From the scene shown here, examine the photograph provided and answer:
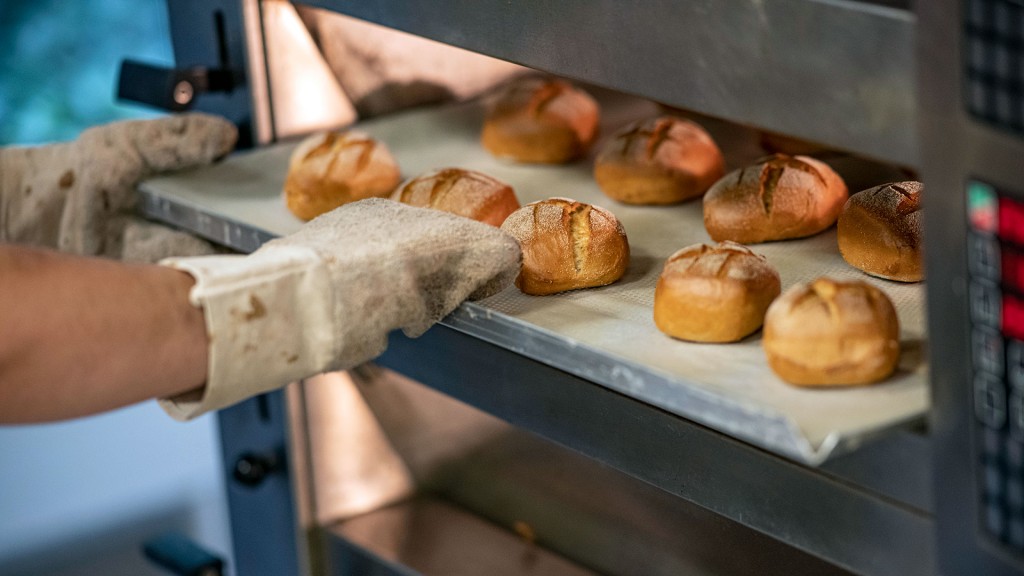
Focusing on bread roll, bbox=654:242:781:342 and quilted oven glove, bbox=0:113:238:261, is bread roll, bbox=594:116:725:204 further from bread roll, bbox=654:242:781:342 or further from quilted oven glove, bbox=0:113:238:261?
quilted oven glove, bbox=0:113:238:261

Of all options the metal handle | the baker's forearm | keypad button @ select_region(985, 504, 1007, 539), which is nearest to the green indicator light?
keypad button @ select_region(985, 504, 1007, 539)

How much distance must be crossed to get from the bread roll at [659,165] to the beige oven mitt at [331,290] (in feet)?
1.20

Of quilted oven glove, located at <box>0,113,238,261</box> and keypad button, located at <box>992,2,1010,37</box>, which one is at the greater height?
keypad button, located at <box>992,2,1010,37</box>

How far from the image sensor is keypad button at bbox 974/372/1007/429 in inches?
34.2

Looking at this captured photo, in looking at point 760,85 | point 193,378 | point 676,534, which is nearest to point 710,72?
point 760,85

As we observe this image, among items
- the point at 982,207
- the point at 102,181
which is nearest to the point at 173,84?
the point at 102,181

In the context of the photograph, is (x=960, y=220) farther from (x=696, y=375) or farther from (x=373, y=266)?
(x=373, y=266)

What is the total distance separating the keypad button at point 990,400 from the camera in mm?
869

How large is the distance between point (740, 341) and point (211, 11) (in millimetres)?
1054

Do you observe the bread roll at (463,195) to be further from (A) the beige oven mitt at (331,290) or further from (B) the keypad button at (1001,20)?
(B) the keypad button at (1001,20)

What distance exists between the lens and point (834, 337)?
1.02 m

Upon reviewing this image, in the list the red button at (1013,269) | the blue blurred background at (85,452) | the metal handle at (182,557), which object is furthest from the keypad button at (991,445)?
the blue blurred background at (85,452)

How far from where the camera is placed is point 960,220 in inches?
34.0

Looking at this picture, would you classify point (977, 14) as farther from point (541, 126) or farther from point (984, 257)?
point (541, 126)
